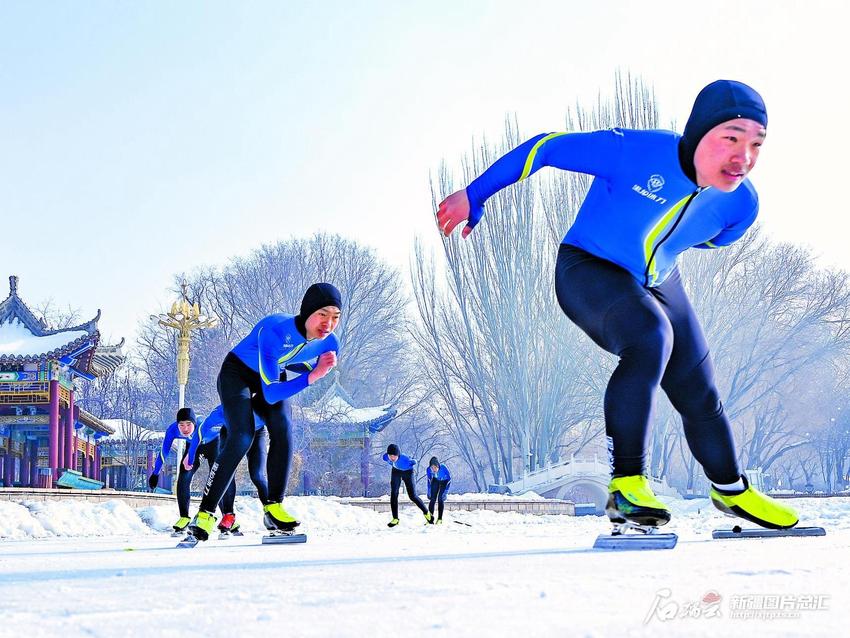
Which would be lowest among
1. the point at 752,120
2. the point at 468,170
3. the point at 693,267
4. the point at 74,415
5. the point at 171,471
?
the point at 171,471

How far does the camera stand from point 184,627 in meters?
1.43

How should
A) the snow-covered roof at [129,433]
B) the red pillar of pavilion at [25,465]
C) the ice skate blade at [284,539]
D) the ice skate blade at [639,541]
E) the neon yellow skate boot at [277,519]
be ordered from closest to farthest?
the ice skate blade at [639,541] → the ice skate blade at [284,539] → the neon yellow skate boot at [277,519] → the red pillar of pavilion at [25,465] → the snow-covered roof at [129,433]

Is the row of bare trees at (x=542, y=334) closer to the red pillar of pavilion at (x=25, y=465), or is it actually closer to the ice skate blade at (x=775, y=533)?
the red pillar of pavilion at (x=25, y=465)

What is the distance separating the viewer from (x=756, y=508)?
3787 mm

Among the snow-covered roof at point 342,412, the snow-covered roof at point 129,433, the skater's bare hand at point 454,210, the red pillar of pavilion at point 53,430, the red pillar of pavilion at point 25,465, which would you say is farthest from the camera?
the snow-covered roof at point 129,433

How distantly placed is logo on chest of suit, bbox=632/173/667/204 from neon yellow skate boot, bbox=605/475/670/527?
3.15 feet

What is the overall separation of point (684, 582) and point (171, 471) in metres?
41.4

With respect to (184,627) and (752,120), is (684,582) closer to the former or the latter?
(184,627)

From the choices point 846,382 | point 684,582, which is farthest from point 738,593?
point 846,382

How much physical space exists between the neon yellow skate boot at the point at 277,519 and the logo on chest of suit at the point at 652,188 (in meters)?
2.78

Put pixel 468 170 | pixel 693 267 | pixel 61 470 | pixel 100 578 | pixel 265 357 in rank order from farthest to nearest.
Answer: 1. pixel 468 170
2. pixel 693 267
3. pixel 61 470
4. pixel 265 357
5. pixel 100 578

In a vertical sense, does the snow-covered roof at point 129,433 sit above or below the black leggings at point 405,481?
below

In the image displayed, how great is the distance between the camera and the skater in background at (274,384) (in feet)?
17.4

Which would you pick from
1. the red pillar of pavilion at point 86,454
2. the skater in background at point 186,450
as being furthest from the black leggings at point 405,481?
the red pillar of pavilion at point 86,454
